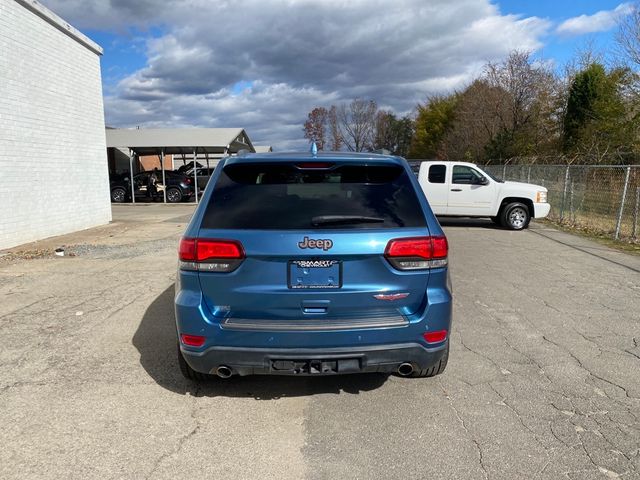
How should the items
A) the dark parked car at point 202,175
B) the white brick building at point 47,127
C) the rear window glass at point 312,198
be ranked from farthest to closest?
1. the dark parked car at point 202,175
2. the white brick building at point 47,127
3. the rear window glass at point 312,198

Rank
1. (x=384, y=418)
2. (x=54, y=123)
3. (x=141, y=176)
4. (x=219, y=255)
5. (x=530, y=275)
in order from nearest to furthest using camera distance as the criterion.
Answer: (x=219, y=255), (x=384, y=418), (x=530, y=275), (x=54, y=123), (x=141, y=176)

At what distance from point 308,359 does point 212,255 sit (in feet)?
2.94

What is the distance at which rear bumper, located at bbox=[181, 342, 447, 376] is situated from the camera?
3025 mm

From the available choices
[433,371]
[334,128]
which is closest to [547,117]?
[433,371]

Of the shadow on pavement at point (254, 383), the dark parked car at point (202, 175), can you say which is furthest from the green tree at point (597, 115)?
the shadow on pavement at point (254, 383)

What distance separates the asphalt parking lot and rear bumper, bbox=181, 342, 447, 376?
394 mm

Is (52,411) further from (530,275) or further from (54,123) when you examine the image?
(54,123)

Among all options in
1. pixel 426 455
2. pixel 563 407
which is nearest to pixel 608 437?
pixel 563 407

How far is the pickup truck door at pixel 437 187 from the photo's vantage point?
13766mm

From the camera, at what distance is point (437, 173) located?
45.5 feet

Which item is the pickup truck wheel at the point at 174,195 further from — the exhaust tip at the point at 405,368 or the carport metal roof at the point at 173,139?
the exhaust tip at the point at 405,368

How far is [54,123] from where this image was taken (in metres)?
12.3

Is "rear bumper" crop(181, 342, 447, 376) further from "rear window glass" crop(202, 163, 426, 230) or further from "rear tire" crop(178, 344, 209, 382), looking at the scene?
"rear window glass" crop(202, 163, 426, 230)

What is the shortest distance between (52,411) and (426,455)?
2.55 m
